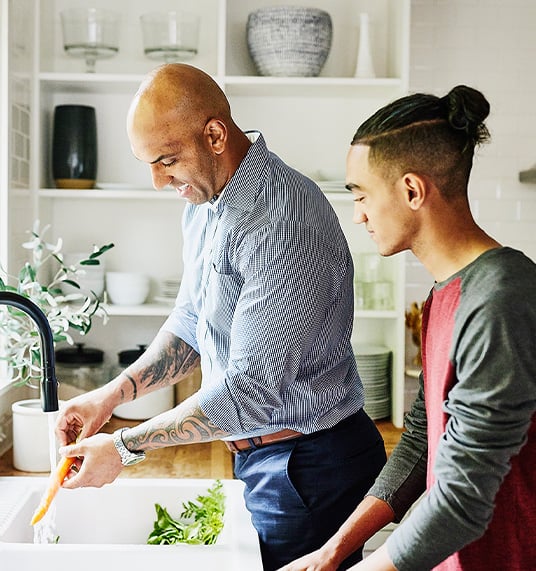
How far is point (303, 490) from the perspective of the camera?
5.53 ft

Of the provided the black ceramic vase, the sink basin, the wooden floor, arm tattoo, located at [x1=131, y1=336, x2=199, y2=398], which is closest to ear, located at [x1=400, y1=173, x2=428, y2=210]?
the sink basin

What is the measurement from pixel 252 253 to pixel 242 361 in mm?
188

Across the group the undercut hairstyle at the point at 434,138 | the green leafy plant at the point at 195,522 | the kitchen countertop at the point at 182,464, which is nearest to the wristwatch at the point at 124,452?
the green leafy plant at the point at 195,522

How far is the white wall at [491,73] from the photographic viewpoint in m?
3.22

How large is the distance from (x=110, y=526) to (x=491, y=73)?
212 cm

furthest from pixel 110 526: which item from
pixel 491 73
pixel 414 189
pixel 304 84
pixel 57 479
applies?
pixel 491 73

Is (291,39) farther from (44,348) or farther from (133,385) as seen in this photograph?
(44,348)

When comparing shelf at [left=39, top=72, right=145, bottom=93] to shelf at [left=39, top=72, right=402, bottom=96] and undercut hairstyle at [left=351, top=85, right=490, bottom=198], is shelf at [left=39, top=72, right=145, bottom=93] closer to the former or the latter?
shelf at [left=39, top=72, right=402, bottom=96]

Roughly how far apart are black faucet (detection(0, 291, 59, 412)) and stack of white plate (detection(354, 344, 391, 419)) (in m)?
1.77

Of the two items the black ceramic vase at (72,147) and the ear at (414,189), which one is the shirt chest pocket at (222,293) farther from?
the black ceramic vase at (72,147)

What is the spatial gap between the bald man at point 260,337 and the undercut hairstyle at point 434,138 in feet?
→ 1.19

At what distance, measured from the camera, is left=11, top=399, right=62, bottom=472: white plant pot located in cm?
235

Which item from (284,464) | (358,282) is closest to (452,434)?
(284,464)

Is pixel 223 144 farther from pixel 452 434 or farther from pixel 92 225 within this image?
pixel 92 225
